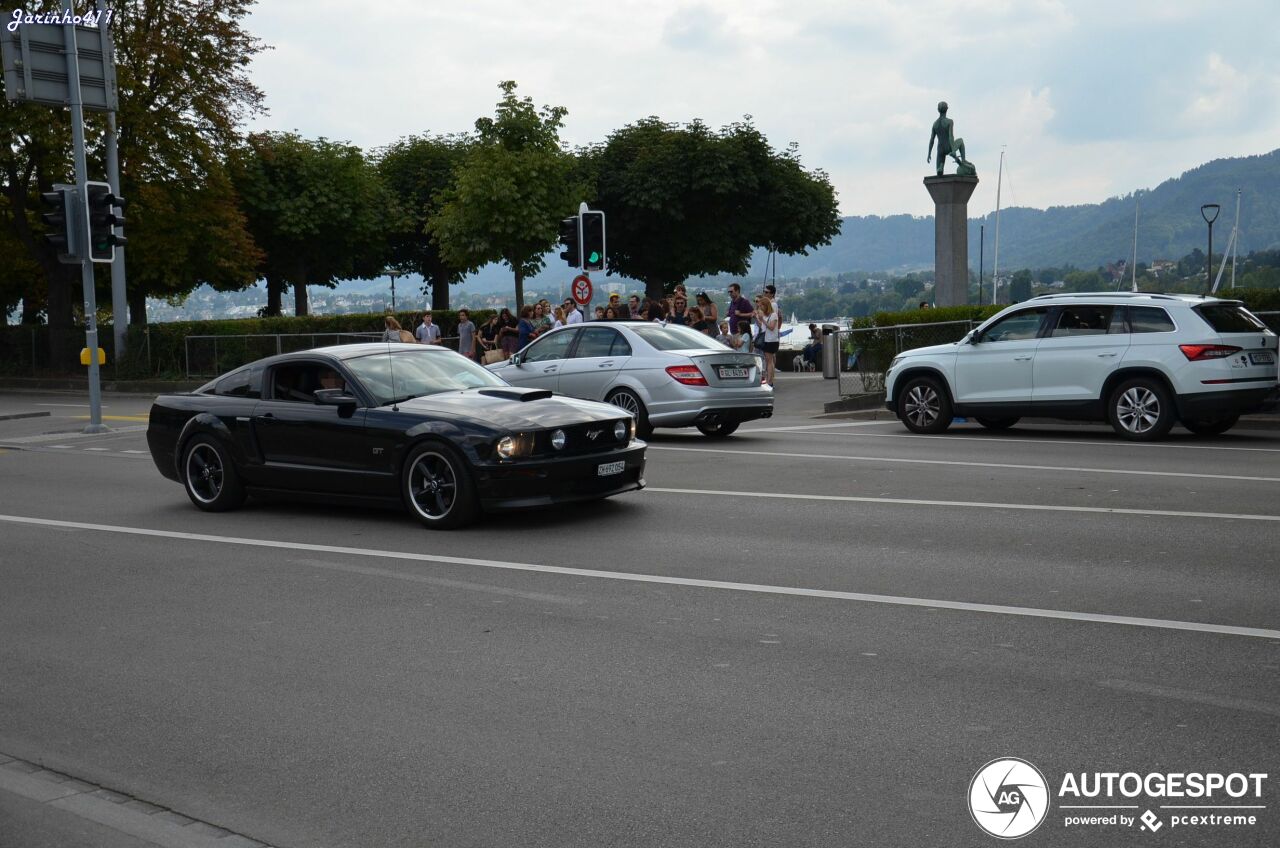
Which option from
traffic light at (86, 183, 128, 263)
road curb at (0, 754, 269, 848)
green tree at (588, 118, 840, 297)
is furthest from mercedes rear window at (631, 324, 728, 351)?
green tree at (588, 118, 840, 297)

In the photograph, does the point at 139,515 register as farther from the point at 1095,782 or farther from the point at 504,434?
the point at 1095,782

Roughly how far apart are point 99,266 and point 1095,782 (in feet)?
140

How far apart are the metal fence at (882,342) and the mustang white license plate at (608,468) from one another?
12023 mm

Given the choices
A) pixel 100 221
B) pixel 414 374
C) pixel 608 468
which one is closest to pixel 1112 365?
pixel 608 468

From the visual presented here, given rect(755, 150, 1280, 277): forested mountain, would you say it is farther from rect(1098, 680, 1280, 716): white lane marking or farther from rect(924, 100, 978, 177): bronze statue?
rect(1098, 680, 1280, 716): white lane marking

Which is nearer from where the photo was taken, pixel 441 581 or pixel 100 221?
pixel 441 581

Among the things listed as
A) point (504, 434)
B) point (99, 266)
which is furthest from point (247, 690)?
point (99, 266)

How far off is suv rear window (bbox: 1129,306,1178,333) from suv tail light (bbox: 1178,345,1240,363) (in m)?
0.38

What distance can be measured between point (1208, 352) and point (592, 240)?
11.9m

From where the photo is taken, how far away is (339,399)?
11.5m

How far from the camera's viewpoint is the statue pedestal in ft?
110

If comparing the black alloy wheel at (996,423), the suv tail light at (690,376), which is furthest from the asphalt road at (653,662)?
the black alloy wheel at (996,423)

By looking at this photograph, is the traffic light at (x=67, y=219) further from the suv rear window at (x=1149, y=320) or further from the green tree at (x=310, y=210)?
the green tree at (x=310, y=210)

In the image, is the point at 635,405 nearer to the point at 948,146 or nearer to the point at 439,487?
the point at 439,487
